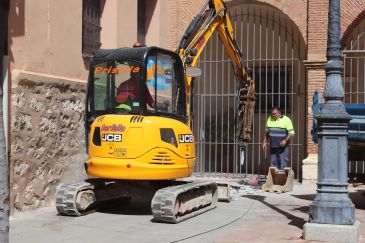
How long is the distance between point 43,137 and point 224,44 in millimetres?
4503

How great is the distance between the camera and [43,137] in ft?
33.5

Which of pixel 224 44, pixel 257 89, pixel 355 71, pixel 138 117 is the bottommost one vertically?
pixel 138 117

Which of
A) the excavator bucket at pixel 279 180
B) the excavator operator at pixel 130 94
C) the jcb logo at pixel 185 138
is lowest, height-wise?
the excavator bucket at pixel 279 180

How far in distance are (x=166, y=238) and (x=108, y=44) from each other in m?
6.19

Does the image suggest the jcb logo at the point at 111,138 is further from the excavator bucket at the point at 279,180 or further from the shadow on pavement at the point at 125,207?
the excavator bucket at the point at 279,180

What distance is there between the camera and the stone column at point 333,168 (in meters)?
7.45

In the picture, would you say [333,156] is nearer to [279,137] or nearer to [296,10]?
[279,137]

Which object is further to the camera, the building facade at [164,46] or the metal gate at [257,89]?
the metal gate at [257,89]

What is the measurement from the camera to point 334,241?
740 centimetres

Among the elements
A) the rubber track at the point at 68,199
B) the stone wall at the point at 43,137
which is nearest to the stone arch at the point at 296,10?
the stone wall at the point at 43,137

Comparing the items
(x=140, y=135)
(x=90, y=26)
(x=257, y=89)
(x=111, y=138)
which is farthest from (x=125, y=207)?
(x=257, y=89)

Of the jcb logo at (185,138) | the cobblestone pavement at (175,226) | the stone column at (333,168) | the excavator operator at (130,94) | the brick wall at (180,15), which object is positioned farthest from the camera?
the brick wall at (180,15)

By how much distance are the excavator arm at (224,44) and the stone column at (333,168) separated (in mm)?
3490

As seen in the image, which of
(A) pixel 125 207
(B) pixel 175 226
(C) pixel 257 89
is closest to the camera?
(B) pixel 175 226
